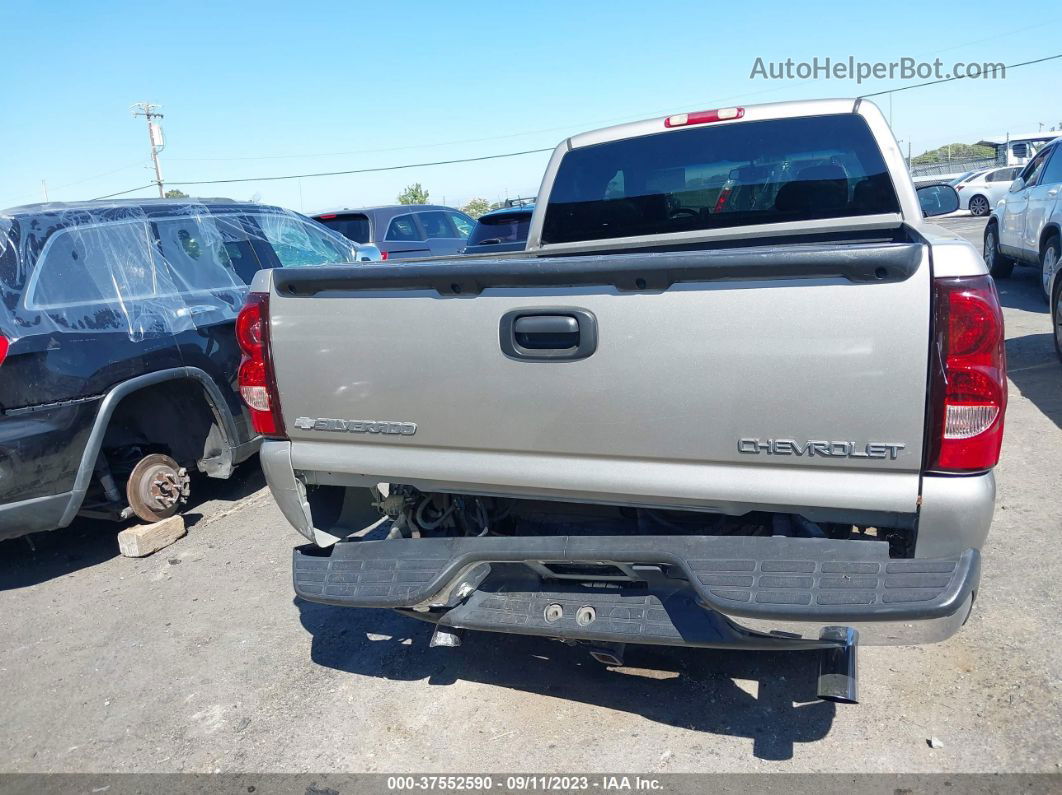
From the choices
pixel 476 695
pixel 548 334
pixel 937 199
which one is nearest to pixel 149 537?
pixel 476 695

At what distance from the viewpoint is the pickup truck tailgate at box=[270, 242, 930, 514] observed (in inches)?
86.7

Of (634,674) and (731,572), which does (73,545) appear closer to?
(634,674)

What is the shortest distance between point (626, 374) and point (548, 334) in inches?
11.3

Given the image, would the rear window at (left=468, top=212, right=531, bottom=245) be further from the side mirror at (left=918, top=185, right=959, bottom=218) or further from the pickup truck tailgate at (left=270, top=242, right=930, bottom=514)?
the pickup truck tailgate at (left=270, top=242, right=930, bottom=514)

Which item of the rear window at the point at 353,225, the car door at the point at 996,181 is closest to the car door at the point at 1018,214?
the rear window at the point at 353,225

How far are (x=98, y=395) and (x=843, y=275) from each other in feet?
13.0

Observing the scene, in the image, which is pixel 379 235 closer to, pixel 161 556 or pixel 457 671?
pixel 161 556

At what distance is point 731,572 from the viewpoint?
92.8 inches

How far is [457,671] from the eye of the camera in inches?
134

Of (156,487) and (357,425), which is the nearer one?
(357,425)

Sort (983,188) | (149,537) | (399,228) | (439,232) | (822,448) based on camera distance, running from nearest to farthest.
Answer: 1. (822,448)
2. (149,537)
3. (399,228)
4. (439,232)
5. (983,188)

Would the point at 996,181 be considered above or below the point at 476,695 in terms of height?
above

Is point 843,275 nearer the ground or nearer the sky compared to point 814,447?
nearer the sky

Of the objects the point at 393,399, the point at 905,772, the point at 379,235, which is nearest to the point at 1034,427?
the point at 905,772
